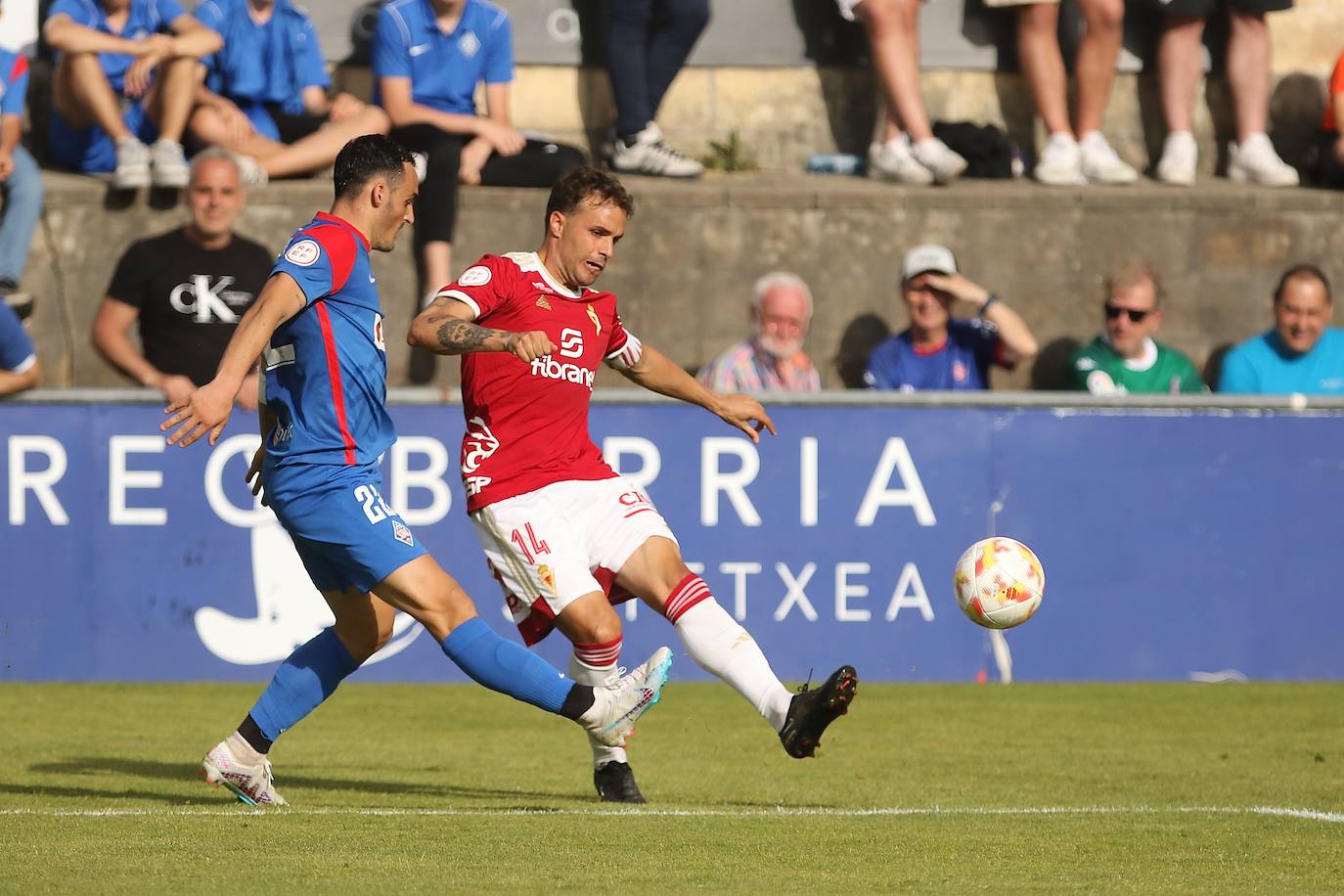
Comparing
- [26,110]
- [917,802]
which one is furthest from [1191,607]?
[26,110]

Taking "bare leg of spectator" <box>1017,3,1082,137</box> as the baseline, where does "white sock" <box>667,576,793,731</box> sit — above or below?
below

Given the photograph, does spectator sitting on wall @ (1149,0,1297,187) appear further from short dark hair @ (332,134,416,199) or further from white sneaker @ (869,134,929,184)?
short dark hair @ (332,134,416,199)

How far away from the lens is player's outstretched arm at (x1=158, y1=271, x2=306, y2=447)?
5.79 meters

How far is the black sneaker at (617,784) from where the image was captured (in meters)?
6.94

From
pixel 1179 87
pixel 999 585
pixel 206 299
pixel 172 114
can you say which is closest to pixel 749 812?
pixel 999 585

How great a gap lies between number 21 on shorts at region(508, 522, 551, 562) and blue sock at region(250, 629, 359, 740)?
0.69 m

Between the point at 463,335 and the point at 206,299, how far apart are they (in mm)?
5136

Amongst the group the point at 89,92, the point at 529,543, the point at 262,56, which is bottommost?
the point at 529,543

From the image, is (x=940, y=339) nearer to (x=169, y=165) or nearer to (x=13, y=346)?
(x=169, y=165)

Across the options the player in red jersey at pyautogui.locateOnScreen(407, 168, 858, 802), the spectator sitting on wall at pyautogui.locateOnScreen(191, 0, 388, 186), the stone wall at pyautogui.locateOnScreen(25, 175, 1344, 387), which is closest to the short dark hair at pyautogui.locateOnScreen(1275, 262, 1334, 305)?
the stone wall at pyautogui.locateOnScreen(25, 175, 1344, 387)

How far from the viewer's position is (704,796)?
708 centimetres

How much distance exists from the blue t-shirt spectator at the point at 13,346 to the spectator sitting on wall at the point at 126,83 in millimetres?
1922

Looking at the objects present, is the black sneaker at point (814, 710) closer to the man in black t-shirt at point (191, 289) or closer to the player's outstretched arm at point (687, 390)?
the player's outstretched arm at point (687, 390)

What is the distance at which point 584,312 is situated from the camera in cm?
729
